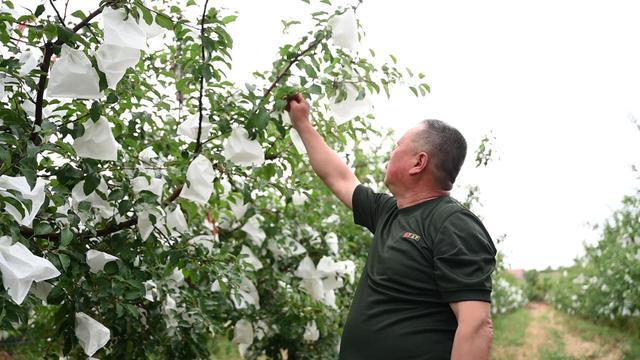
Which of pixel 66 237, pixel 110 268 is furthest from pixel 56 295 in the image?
pixel 66 237

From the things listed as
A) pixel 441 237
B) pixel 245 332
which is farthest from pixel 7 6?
pixel 245 332

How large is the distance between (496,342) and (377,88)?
7.69 meters

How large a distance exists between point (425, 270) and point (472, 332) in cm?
22

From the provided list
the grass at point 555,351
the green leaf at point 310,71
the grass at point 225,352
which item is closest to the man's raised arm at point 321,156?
the green leaf at point 310,71

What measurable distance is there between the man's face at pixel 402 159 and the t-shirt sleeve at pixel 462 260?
25 cm

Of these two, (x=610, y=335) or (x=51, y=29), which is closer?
(x=51, y=29)

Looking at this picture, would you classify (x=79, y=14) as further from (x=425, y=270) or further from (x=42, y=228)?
(x=425, y=270)

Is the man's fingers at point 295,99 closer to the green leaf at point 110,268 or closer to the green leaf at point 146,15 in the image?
the green leaf at point 146,15

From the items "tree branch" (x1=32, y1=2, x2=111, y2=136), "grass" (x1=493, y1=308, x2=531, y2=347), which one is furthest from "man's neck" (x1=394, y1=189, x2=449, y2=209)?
"grass" (x1=493, y1=308, x2=531, y2=347)

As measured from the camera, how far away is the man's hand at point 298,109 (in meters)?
2.29

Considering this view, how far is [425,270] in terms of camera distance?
1.86 metres

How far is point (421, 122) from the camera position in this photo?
2.09 m

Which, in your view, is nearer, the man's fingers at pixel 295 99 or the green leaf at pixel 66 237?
the green leaf at pixel 66 237

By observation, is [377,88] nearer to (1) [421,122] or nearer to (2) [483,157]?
(1) [421,122]
